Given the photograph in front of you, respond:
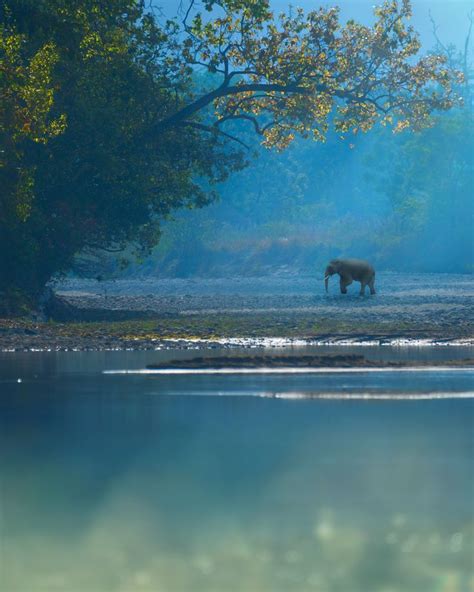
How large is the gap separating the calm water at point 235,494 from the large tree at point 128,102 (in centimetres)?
1435

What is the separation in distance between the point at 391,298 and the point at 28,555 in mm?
31401

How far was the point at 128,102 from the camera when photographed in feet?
109

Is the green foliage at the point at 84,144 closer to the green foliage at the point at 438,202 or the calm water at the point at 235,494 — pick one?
the calm water at the point at 235,494

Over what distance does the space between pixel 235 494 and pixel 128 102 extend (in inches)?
1057

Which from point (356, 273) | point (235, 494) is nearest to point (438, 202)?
point (356, 273)

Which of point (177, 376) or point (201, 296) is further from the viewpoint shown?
point (201, 296)

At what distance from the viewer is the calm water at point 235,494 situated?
5477 mm

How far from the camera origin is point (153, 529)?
629 centimetres

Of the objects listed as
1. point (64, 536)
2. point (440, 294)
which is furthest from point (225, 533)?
point (440, 294)

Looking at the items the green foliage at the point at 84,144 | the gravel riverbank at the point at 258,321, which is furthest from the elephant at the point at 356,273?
the green foliage at the point at 84,144

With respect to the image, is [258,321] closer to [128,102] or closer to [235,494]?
[128,102]

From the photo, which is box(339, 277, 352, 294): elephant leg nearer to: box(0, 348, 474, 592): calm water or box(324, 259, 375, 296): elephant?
box(324, 259, 375, 296): elephant

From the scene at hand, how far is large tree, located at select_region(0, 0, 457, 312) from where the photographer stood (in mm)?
26328

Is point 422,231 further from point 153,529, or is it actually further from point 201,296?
point 153,529
